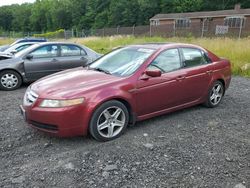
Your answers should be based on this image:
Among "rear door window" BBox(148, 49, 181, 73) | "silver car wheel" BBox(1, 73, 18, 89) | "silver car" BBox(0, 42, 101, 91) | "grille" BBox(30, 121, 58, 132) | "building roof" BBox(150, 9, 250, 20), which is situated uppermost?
"building roof" BBox(150, 9, 250, 20)

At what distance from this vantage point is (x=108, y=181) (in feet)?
9.98

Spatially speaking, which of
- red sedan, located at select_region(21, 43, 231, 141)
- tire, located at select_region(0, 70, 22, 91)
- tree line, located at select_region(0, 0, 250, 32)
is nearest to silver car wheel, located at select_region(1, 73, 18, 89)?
tire, located at select_region(0, 70, 22, 91)

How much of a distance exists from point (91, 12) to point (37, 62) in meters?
65.7

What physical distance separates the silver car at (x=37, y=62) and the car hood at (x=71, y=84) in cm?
323

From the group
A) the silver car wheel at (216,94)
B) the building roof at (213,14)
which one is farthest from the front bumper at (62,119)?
the building roof at (213,14)

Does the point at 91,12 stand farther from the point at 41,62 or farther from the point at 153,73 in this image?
the point at 153,73

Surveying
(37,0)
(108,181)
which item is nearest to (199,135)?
(108,181)

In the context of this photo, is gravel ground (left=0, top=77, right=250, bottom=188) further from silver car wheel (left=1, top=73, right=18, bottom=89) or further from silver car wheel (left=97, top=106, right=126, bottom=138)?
silver car wheel (left=1, top=73, right=18, bottom=89)

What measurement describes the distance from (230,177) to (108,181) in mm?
1498

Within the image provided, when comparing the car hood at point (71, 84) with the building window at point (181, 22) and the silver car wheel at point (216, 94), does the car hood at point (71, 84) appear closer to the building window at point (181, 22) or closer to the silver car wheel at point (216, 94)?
the silver car wheel at point (216, 94)

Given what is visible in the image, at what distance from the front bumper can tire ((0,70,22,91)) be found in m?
4.08

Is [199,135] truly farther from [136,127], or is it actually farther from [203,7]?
[203,7]

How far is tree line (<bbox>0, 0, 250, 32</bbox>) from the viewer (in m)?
54.2

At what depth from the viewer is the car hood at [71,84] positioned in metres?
3.73
